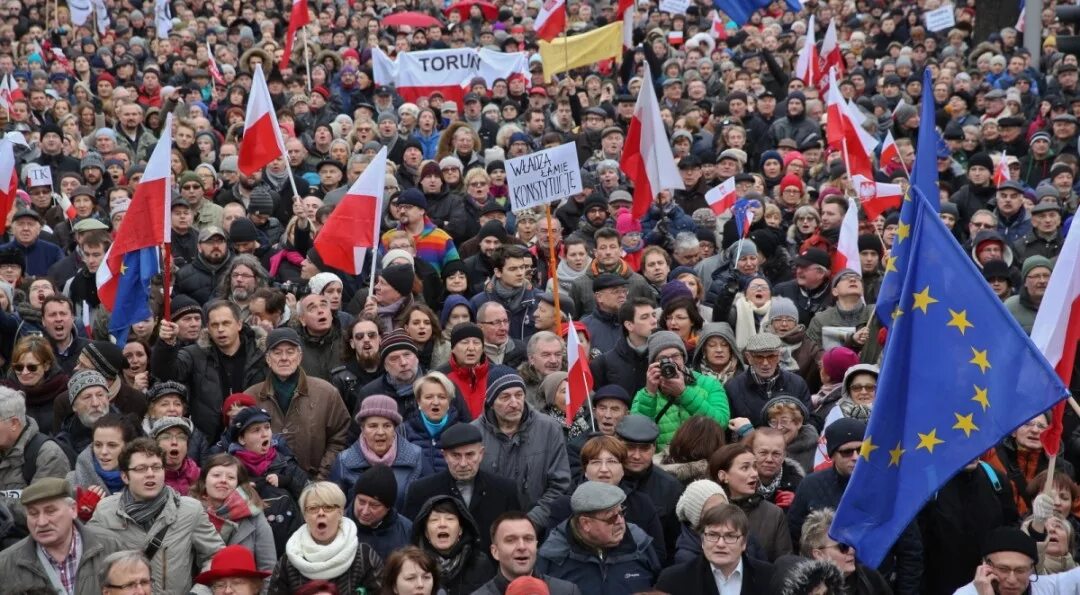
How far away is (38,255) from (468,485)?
19.6ft

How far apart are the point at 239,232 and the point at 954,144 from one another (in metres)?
8.47

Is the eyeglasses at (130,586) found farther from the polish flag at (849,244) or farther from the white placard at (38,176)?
the white placard at (38,176)

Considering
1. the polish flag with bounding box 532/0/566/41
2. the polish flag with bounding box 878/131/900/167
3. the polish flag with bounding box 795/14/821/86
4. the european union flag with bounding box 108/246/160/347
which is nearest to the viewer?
the european union flag with bounding box 108/246/160/347

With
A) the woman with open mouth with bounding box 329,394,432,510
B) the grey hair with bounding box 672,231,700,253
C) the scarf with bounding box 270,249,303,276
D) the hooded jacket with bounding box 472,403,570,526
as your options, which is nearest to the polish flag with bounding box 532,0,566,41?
the grey hair with bounding box 672,231,700,253

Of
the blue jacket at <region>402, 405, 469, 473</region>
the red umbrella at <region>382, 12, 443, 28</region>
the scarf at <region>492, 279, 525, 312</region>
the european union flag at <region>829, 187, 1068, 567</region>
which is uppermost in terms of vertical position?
the european union flag at <region>829, 187, 1068, 567</region>

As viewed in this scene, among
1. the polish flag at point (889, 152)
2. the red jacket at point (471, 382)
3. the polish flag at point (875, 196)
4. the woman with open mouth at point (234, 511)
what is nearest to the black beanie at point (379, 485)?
the woman with open mouth at point (234, 511)

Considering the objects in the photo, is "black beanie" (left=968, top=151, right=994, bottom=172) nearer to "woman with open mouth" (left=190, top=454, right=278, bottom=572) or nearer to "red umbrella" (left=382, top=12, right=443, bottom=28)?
"woman with open mouth" (left=190, top=454, right=278, bottom=572)

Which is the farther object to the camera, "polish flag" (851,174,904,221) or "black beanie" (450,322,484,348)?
"polish flag" (851,174,904,221)

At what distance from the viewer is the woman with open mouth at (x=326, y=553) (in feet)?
24.0

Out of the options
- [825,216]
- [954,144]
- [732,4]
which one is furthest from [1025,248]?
[732,4]

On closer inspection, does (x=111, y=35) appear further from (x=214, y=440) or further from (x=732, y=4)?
(x=214, y=440)

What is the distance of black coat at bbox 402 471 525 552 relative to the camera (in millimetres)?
8195

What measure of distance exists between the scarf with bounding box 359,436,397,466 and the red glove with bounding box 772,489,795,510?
75.7 inches

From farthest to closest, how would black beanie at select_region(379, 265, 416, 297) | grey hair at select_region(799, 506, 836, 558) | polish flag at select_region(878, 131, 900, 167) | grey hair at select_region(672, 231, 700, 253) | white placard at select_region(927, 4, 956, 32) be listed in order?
1. white placard at select_region(927, 4, 956, 32)
2. polish flag at select_region(878, 131, 900, 167)
3. grey hair at select_region(672, 231, 700, 253)
4. black beanie at select_region(379, 265, 416, 297)
5. grey hair at select_region(799, 506, 836, 558)
